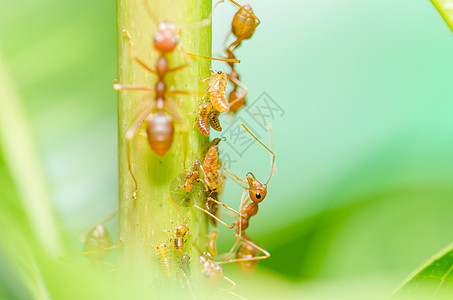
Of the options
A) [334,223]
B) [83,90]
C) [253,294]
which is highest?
[83,90]

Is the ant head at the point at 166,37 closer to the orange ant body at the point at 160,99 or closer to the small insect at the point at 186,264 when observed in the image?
Result: the orange ant body at the point at 160,99

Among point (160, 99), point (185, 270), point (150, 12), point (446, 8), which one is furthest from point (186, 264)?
point (446, 8)

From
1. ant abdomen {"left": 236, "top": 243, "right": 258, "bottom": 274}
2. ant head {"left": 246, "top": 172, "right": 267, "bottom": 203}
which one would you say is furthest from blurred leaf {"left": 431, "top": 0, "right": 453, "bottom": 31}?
ant abdomen {"left": 236, "top": 243, "right": 258, "bottom": 274}

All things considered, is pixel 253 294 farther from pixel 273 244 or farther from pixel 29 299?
pixel 29 299

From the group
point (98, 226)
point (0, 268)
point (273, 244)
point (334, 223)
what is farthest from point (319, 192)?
point (0, 268)

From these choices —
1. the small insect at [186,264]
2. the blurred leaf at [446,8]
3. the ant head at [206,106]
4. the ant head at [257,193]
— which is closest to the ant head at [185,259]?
the small insect at [186,264]

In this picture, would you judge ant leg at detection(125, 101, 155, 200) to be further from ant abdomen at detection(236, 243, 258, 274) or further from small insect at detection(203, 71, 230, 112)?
ant abdomen at detection(236, 243, 258, 274)

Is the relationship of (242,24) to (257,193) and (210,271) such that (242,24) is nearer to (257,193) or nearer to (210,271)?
(257,193)
